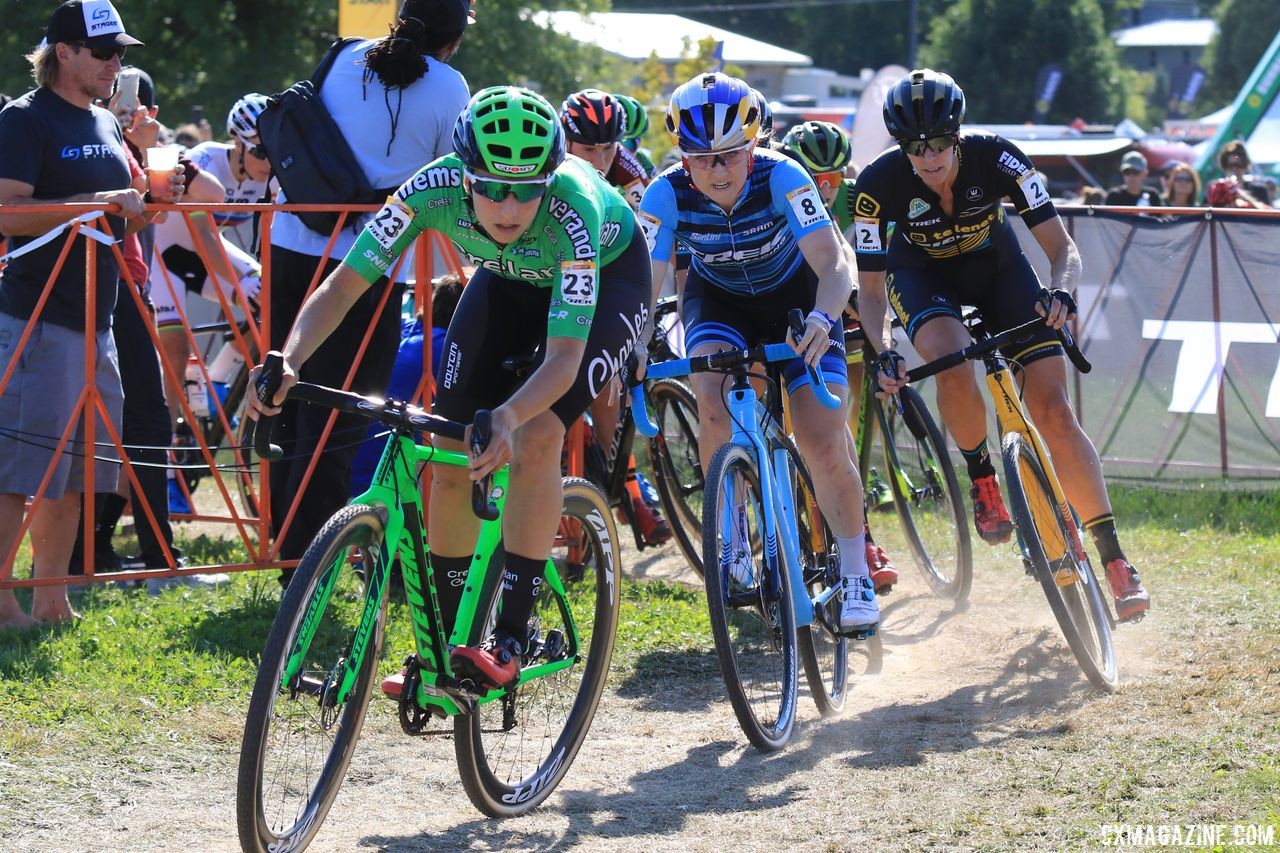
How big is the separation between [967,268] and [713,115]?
5.53 feet

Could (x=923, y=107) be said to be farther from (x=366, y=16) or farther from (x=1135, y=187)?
(x=1135, y=187)

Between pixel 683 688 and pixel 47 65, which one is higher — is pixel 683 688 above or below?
below

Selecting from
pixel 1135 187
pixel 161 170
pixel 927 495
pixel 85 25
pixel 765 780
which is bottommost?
pixel 765 780

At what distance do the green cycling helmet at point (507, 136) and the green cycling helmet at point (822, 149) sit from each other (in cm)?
325

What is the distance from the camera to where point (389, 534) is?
4.07 m

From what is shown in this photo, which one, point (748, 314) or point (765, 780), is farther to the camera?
point (748, 314)

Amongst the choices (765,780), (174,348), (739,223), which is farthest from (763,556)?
(174,348)

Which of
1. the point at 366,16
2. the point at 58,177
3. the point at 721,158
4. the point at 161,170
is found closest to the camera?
the point at 721,158

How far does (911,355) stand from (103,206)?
6125 mm

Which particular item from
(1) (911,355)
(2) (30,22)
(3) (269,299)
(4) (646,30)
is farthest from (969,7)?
(3) (269,299)

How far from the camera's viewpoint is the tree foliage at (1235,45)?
8056cm

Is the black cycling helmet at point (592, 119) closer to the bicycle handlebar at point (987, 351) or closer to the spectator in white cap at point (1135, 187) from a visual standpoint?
the bicycle handlebar at point (987, 351)

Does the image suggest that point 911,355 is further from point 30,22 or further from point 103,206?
point 30,22

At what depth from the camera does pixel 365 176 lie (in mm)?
6715
